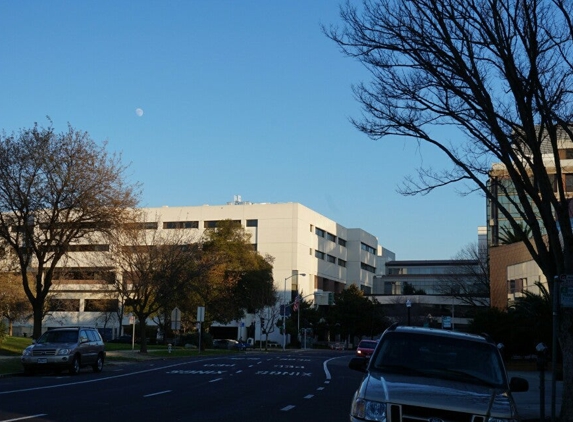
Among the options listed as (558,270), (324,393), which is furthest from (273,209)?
(558,270)

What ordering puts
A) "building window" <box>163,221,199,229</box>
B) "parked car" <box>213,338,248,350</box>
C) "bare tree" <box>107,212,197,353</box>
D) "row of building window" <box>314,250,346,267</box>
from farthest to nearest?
1. "row of building window" <box>314,250,346,267</box>
2. "building window" <box>163,221,199,229</box>
3. "parked car" <box>213,338,248,350</box>
4. "bare tree" <box>107,212,197,353</box>

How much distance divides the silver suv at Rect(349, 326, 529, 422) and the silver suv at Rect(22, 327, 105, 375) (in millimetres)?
19195

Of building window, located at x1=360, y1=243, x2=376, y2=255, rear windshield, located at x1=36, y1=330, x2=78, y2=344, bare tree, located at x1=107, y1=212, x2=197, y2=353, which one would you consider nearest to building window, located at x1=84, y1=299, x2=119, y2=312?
bare tree, located at x1=107, y1=212, x2=197, y2=353

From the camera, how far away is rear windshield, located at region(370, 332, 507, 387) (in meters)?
9.40

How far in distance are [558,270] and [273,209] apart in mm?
83453

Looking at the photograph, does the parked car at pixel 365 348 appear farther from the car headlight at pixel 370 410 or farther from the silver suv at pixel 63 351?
the car headlight at pixel 370 410

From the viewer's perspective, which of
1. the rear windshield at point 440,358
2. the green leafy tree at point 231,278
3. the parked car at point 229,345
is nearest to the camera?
the rear windshield at point 440,358

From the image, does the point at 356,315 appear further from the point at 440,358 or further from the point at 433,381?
the point at 433,381

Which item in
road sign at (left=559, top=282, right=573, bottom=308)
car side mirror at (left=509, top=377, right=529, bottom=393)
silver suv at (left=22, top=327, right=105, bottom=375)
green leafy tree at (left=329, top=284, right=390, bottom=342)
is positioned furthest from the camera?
green leafy tree at (left=329, top=284, right=390, bottom=342)

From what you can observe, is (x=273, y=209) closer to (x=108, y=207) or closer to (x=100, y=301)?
(x=100, y=301)

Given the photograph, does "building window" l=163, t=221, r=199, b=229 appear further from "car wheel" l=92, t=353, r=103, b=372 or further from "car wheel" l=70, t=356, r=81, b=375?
"car wheel" l=70, t=356, r=81, b=375

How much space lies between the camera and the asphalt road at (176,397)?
1470cm

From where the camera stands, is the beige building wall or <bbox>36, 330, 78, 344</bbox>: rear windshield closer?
<bbox>36, 330, 78, 344</bbox>: rear windshield

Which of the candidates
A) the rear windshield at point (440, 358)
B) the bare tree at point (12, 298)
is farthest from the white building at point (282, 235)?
the rear windshield at point (440, 358)
